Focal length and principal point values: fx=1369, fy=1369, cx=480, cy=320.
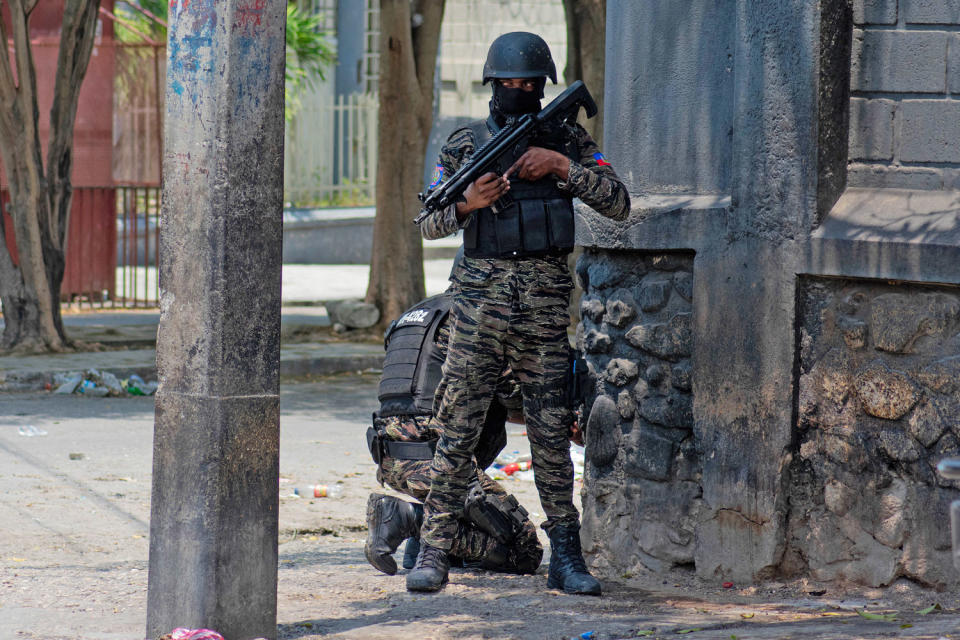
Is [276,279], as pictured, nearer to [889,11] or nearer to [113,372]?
[889,11]

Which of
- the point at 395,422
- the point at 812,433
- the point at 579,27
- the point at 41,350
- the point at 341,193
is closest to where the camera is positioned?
the point at 812,433

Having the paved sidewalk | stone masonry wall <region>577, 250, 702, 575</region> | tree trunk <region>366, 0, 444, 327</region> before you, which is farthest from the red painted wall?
stone masonry wall <region>577, 250, 702, 575</region>

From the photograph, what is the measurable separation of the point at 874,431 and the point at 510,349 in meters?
1.28

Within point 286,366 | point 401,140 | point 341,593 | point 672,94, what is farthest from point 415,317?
point 401,140

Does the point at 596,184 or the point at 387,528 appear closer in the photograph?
the point at 596,184

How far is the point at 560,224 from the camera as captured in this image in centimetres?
479

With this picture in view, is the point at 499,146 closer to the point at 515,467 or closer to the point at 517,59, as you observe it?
the point at 517,59

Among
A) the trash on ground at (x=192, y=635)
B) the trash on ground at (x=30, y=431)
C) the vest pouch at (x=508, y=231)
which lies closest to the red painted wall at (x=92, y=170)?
the trash on ground at (x=30, y=431)

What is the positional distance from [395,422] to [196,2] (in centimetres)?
199

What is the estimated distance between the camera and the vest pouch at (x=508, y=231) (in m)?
4.75

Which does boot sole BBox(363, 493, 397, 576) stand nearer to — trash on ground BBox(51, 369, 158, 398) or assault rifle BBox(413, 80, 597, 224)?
assault rifle BBox(413, 80, 597, 224)

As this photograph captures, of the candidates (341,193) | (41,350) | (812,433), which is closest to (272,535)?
(812,433)

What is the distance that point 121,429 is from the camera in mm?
8805

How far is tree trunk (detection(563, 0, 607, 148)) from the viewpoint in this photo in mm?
13664
